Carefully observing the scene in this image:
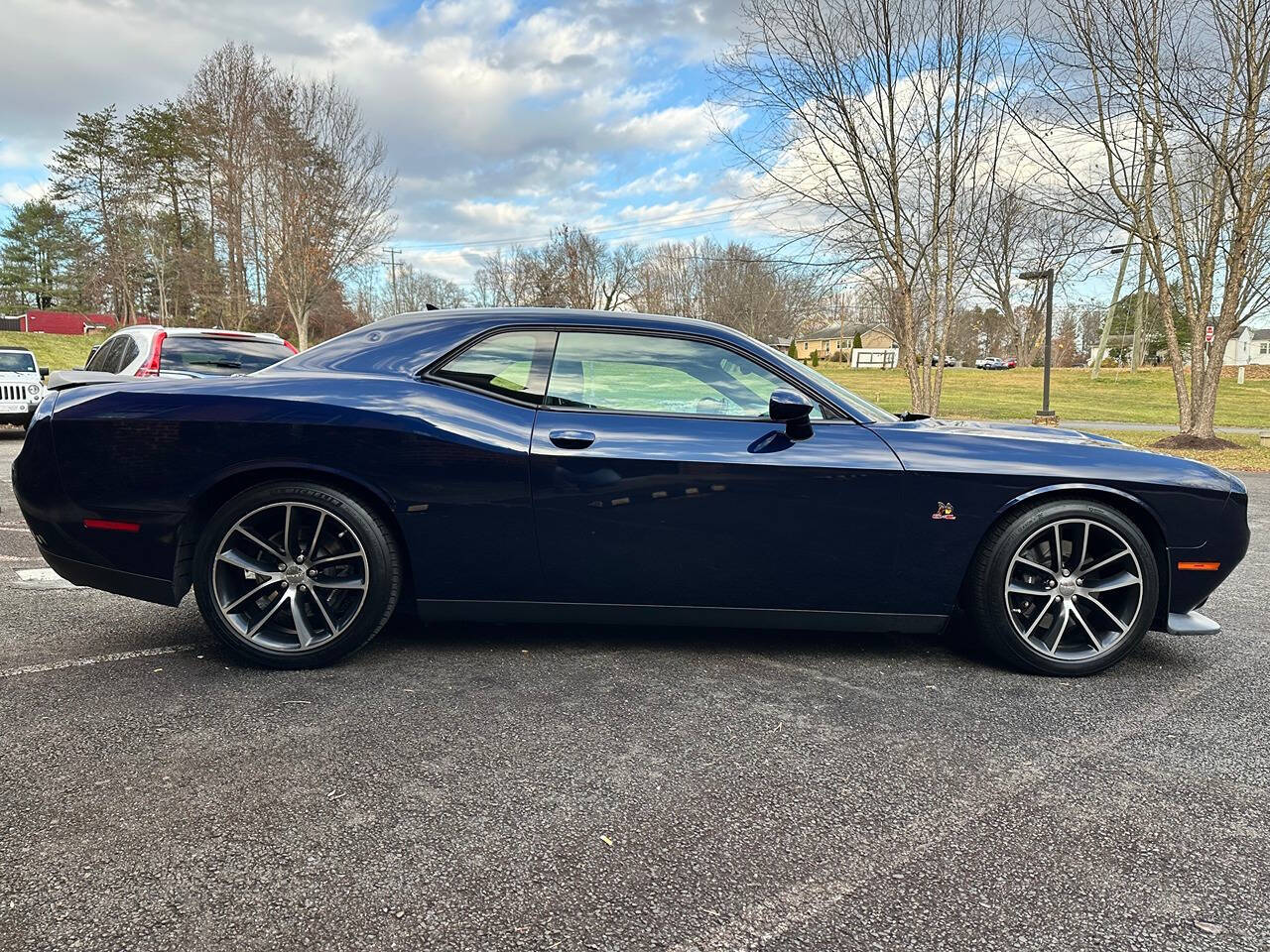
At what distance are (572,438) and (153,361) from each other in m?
6.16

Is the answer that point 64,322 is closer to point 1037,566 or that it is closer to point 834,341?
point 1037,566

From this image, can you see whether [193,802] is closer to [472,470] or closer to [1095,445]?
[472,470]

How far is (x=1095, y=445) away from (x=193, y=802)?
360 centimetres

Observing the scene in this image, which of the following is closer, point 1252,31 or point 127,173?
point 1252,31

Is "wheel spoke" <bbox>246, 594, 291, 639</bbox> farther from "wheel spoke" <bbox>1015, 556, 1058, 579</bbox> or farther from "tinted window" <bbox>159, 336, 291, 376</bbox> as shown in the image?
"tinted window" <bbox>159, 336, 291, 376</bbox>

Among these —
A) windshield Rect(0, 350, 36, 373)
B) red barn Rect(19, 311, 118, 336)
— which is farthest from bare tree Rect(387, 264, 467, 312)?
windshield Rect(0, 350, 36, 373)

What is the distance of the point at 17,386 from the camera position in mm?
12305

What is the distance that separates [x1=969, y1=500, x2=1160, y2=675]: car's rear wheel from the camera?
3.11 meters

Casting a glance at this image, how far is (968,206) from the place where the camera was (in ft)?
48.3

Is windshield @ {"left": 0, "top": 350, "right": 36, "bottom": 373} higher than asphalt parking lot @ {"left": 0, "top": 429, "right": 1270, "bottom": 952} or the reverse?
higher

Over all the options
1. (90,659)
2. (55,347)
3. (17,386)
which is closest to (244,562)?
(90,659)

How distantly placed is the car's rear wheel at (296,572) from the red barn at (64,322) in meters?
58.5

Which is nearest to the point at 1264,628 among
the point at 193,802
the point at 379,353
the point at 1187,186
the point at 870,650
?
the point at 870,650

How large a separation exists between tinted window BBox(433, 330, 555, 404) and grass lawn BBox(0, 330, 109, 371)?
37.4 metres
